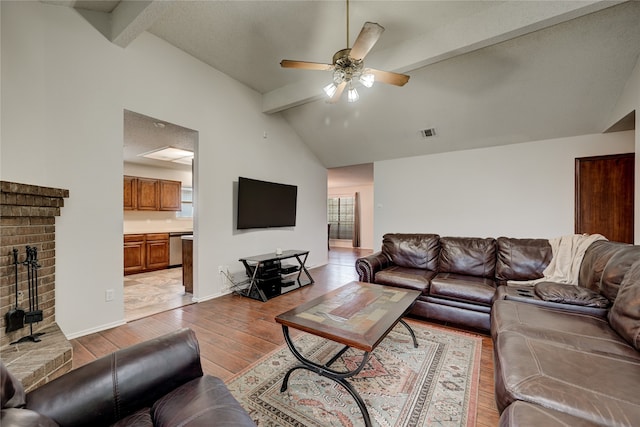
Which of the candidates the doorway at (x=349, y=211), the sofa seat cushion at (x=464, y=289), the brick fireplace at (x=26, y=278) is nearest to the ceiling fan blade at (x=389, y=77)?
the sofa seat cushion at (x=464, y=289)

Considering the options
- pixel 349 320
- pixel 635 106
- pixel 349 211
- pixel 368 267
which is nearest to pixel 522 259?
pixel 368 267

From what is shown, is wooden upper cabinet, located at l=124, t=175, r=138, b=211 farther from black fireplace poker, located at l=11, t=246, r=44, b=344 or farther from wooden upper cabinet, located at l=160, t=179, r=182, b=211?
black fireplace poker, located at l=11, t=246, r=44, b=344

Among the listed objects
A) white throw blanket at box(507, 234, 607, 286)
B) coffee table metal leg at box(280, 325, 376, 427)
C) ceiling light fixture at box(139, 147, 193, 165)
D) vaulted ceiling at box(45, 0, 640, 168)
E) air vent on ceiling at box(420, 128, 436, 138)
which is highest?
vaulted ceiling at box(45, 0, 640, 168)

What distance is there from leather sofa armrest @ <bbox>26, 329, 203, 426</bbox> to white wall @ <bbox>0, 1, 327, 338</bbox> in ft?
6.65

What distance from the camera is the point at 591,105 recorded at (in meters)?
3.40

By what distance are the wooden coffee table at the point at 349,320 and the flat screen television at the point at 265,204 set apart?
7.42 ft

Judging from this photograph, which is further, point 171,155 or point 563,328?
point 171,155

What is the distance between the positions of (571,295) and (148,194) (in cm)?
675

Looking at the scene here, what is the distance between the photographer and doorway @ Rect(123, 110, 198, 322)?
3496mm

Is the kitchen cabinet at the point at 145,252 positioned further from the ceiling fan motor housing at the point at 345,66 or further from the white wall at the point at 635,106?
the white wall at the point at 635,106

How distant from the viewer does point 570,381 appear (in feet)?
3.67

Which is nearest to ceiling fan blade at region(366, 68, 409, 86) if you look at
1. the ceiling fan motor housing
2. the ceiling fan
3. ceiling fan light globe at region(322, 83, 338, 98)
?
the ceiling fan

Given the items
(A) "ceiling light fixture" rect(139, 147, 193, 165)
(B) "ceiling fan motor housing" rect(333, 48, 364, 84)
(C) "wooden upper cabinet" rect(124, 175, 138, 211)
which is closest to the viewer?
(B) "ceiling fan motor housing" rect(333, 48, 364, 84)

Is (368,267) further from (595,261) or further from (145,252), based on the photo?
(145,252)
